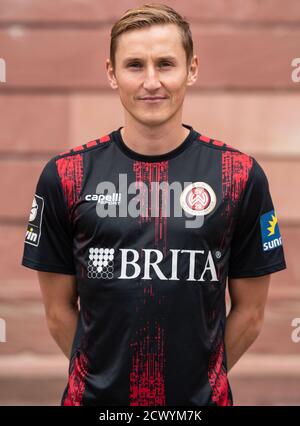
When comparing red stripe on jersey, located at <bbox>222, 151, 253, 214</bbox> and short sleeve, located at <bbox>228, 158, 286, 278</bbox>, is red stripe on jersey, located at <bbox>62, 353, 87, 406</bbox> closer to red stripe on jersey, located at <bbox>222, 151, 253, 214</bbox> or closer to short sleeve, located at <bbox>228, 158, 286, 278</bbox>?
short sleeve, located at <bbox>228, 158, 286, 278</bbox>

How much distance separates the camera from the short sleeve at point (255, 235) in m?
2.35

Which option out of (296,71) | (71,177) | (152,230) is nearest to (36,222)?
(71,177)

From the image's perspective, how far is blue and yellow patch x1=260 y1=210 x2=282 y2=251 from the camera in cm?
241

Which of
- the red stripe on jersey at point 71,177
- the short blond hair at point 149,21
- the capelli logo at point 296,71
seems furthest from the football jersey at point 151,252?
the capelli logo at point 296,71

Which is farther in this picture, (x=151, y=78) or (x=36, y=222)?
(x=36, y=222)

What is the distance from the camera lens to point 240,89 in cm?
466

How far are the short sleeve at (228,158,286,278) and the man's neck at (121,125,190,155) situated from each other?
317 mm

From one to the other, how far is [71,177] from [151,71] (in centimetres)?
49

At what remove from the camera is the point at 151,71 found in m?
2.21

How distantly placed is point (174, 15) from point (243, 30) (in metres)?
2.44

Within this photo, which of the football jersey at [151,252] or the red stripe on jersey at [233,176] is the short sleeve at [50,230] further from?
the red stripe on jersey at [233,176]

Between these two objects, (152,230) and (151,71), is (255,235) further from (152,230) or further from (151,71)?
(151,71)

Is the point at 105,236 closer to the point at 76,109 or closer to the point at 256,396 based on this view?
the point at 76,109

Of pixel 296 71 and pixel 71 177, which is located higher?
pixel 296 71
